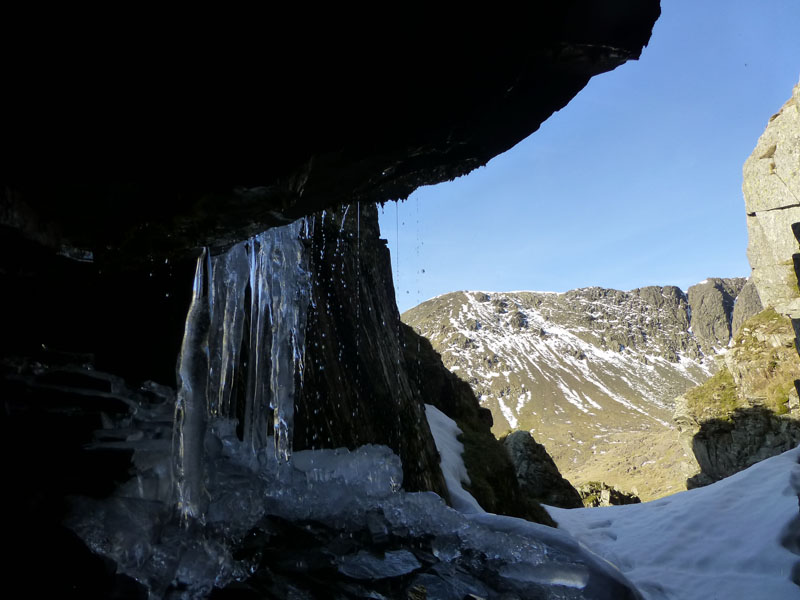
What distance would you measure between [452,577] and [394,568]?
62cm

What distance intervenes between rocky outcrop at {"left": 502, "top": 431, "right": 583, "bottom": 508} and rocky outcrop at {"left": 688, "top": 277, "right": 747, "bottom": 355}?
18105 cm

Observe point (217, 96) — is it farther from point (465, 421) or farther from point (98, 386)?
point (465, 421)

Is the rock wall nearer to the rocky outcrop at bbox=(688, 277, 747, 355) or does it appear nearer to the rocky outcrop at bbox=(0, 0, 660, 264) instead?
the rocky outcrop at bbox=(0, 0, 660, 264)

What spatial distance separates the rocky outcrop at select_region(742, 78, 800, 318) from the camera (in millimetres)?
38875

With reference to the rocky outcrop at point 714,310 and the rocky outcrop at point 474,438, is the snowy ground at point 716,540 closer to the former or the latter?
the rocky outcrop at point 474,438

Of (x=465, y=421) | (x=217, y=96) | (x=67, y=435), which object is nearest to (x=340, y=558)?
(x=67, y=435)

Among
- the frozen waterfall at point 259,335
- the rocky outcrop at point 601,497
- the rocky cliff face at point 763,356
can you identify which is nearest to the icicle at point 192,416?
the frozen waterfall at point 259,335

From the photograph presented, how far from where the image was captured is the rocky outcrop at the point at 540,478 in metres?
18.1

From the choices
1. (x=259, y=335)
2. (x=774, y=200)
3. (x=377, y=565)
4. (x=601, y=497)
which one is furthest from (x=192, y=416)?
(x=774, y=200)

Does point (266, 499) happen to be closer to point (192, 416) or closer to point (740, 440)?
point (192, 416)

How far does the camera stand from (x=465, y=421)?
16188 millimetres

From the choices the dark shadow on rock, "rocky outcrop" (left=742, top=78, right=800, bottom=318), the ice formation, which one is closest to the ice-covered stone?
→ the ice formation

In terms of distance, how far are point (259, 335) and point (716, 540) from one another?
8.15 m

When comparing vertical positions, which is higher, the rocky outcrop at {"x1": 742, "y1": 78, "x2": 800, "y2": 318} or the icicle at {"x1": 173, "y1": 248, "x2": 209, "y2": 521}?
the rocky outcrop at {"x1": 742, "y1": 78, "x2": 800, "y2": 318}
